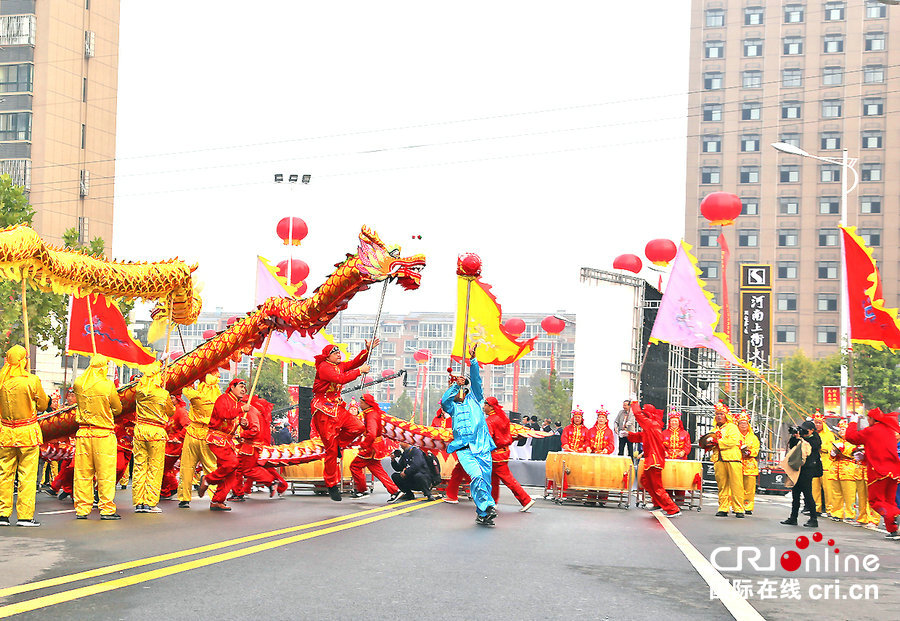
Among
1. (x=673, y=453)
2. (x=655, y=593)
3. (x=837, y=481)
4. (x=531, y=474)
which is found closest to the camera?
(x=655, y=593)

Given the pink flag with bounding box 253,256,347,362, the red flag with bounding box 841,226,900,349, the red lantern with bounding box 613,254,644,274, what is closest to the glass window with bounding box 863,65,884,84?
the red lantern with bounding box 613,254,644,274

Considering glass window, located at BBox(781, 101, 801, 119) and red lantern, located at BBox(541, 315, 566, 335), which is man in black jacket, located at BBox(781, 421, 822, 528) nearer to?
red lantern, located at BBox(541, 315, 566, 335)

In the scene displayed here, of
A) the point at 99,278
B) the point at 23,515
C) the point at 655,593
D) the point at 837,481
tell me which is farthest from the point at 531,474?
the point at 655,593

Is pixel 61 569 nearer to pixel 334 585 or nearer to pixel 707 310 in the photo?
pixel 334 585

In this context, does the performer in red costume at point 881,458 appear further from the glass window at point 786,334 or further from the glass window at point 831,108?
the glass window at point 831,108

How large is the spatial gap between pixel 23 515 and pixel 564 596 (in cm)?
694

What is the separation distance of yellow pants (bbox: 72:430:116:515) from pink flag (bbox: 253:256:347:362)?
7728mm

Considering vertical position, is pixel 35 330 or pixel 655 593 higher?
pixel 35 330

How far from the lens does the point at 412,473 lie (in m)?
18.8

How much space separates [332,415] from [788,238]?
79.8 metres

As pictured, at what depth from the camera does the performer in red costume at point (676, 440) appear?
22.5 m

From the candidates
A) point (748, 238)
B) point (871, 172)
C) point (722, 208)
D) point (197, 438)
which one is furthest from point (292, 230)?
point (871, 172)

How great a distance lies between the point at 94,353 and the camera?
14.5m

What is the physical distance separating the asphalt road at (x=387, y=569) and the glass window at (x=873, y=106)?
268 feet
